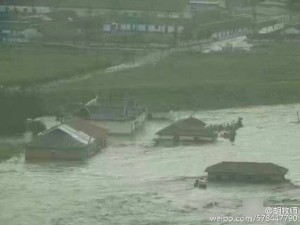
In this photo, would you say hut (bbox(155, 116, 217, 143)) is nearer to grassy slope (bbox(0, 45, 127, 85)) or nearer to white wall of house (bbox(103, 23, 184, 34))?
grassy slope (bbox(0, 45, 127, 85))

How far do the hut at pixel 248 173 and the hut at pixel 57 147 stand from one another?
1.54 m

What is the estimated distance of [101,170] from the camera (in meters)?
10.1

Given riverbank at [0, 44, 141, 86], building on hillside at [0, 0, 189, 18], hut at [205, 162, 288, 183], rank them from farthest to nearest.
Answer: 1. building on hillside at [0, 0, 189, 18]
2. riverbank at [0, 44, 141, 86]
3. hut at [205, 162, 288, 183]

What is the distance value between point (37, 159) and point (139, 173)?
1.12 m

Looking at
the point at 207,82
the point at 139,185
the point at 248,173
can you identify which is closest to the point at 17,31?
the point at 207,82

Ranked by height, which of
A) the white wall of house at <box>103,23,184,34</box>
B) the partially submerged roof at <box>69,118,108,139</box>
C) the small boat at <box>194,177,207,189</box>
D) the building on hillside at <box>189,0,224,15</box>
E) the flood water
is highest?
the building on hillside at <box>189,0,224,15</box>

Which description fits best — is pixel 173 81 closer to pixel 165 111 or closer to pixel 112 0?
pixel 165 111

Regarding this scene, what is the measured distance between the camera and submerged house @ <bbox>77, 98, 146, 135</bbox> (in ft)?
40.0

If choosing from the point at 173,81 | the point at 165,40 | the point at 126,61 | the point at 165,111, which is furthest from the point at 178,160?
the point at 165,40

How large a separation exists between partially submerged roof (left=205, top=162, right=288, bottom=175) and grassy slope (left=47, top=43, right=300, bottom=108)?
4.14 meters

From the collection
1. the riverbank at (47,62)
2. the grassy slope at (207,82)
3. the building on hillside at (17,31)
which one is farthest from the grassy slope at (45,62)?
the building on hillside at (17,31)

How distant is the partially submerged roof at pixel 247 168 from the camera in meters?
9.48

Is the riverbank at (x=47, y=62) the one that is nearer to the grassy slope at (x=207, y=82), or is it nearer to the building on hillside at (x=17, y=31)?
the grassy slope at (x=207, y=82)

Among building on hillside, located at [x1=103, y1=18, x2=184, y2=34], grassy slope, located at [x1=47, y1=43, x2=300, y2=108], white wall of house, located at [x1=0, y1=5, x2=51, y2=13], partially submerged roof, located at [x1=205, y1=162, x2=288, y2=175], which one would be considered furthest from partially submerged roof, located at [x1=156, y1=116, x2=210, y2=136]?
white wall of house, located at [x1=0, y1=5, x2=51, y2=13]
